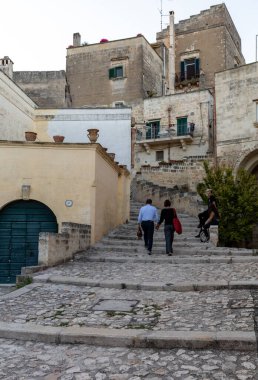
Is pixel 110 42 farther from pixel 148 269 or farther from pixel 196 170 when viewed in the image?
pixel 148 269

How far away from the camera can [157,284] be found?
8.18m

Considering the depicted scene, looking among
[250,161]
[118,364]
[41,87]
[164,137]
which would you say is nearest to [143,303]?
[118,364]

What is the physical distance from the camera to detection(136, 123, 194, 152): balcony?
101 feet

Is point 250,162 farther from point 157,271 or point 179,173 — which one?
point 157,271

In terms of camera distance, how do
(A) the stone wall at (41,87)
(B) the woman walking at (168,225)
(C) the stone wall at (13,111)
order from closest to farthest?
(B) the woman walking at (168,225), (C) the stone wall at (13,111), (A) the stone wall at (41,87)

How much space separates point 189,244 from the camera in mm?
12891

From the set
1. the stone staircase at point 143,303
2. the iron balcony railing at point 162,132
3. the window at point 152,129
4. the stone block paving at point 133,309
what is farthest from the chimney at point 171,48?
the stone block paving at point 133,309

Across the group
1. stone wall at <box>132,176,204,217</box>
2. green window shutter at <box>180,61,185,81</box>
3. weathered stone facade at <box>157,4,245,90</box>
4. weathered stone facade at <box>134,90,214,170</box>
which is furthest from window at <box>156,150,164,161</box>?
green window shutter at <box>180,61,185,81</box>

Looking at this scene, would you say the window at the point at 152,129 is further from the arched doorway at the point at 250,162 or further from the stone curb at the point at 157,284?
the stone curb at the point at 157,284

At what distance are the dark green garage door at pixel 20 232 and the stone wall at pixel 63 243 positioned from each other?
1234mm

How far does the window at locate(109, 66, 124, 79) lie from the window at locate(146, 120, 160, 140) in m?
5.16

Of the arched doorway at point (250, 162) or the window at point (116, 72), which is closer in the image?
the arched doorway at point (250, 162)

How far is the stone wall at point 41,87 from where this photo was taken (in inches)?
1326

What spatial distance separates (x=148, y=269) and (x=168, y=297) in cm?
254
